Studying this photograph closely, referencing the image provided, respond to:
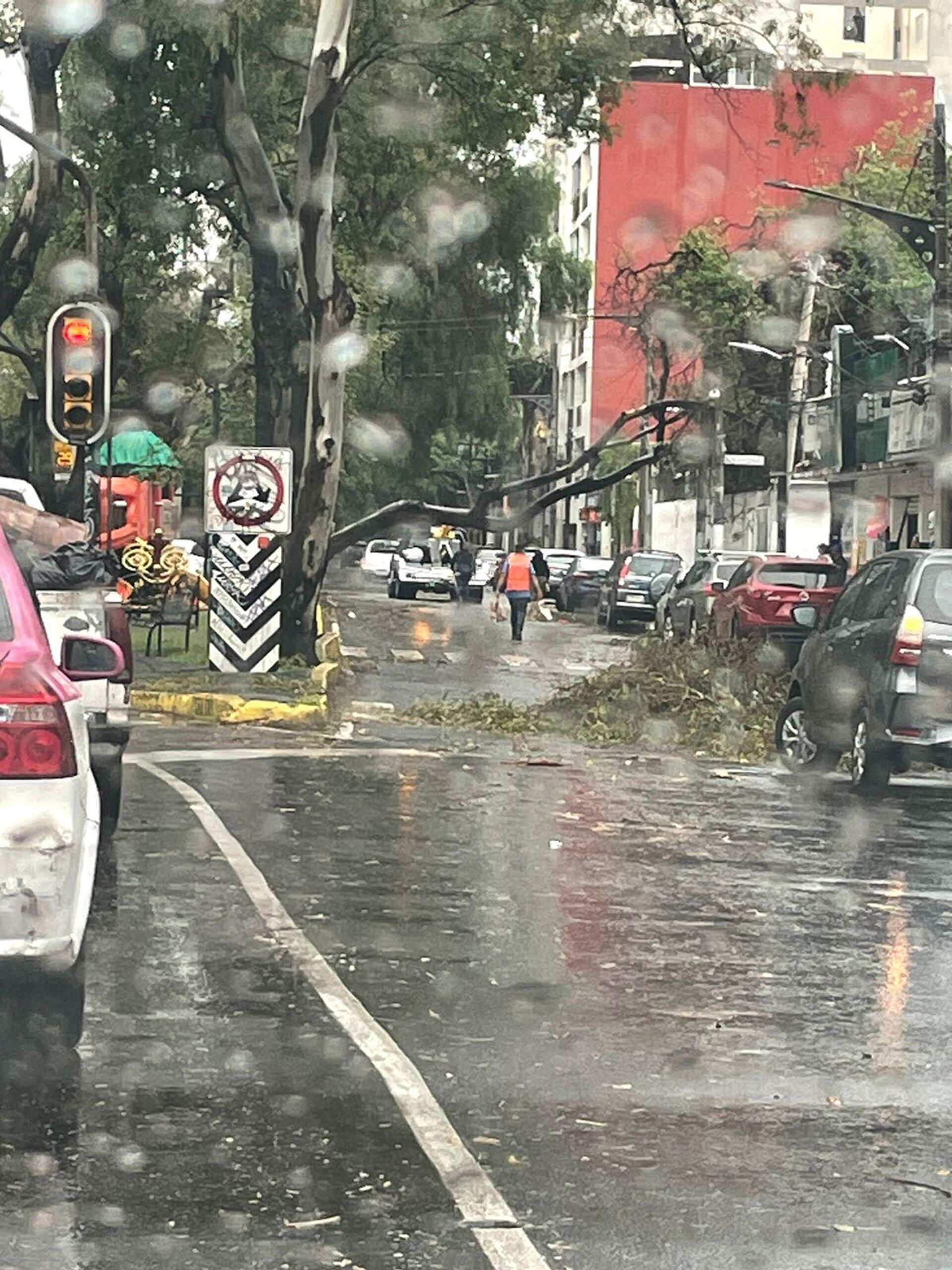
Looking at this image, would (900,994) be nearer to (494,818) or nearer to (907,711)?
(494,818)

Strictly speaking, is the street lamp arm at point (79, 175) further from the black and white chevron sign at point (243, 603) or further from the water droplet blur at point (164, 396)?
the water droplet blur at point (164, 396)

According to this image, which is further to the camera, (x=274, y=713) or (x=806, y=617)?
(x=274, y=713)

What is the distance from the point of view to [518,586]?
3734 cm

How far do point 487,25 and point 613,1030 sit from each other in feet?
67.2

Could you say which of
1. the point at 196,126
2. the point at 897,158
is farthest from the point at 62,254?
the point at 897,158

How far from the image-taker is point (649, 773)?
17141mm

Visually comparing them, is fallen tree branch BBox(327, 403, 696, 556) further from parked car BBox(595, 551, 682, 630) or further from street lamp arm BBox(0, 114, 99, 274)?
parked car BBox(595, 551, 682, 630)

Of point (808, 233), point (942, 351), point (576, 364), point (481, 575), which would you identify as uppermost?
point (808, 233)

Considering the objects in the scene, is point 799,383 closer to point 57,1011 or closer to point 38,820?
point 57,1011

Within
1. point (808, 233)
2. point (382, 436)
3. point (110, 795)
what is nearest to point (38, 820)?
point (110, 795)

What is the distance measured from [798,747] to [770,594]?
49.8 feet

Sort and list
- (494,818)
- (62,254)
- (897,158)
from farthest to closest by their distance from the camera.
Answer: (897,158) → (62,254) → (494,818)

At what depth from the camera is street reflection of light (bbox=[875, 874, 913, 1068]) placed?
7565 millimetres

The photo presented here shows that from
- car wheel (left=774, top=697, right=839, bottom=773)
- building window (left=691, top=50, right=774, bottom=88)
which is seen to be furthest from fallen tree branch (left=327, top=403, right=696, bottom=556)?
car wheel (left=774, top=697, right=839, bottom=773)
